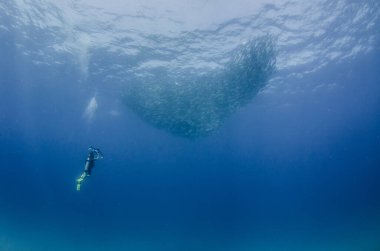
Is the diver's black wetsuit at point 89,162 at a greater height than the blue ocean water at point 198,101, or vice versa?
the blue ocean water at point 198,101

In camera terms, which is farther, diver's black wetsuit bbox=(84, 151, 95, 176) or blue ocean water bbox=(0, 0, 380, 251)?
blue ocean water bbox=(0, 0, 380, 251)

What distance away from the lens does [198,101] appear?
22734 mm

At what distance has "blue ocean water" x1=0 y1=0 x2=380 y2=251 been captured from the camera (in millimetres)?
17953

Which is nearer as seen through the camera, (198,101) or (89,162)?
(89,162)

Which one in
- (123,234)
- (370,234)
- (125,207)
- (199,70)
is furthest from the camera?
(125,207)

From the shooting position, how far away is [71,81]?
99.3ft

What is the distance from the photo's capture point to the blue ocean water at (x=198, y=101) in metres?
18.0

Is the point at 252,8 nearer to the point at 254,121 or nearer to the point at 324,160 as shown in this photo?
the point at 254,121

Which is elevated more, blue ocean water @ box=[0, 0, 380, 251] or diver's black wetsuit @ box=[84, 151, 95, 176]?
blue ocean water @ box=[0, 0, 380, 251]

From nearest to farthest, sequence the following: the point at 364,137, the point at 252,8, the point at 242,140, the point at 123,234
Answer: the point at 252,8
the point at 364,137
the point at 242,140
the point at 123,234

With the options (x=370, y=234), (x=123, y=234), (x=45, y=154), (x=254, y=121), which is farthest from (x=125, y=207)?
(x=254, y=121)

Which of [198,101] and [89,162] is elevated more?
[198,101]

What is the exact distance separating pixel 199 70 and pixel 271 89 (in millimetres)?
8694

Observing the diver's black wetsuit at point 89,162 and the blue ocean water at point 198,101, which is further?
the blue ocean water at point 198,101
